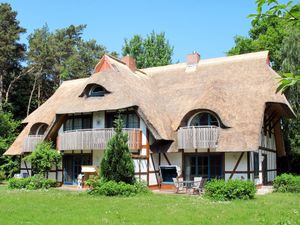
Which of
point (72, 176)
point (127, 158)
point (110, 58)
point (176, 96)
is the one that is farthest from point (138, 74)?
point (127, 158)

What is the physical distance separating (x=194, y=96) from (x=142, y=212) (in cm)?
1323

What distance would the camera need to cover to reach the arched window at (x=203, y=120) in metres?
21.9

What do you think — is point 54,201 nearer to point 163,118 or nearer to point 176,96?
point 163,118

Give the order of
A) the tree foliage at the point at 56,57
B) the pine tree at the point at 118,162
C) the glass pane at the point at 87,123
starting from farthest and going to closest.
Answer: the tree foliage at the point at 56,57, the glass pane at the point at 87,123, the pine tree at the point at 118,162

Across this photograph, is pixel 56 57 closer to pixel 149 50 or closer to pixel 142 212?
pixel 149 50

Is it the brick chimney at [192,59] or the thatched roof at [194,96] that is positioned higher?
the brick chimney at [192,59]

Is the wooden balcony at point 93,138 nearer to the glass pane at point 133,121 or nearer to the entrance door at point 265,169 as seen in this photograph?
the glass pane at point 133,121

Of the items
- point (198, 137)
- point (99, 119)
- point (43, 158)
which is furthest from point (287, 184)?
point (43, 158)

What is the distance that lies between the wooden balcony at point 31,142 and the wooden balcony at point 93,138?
307cm

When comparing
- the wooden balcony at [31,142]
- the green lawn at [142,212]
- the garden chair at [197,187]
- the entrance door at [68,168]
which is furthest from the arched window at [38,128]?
the green lawn at [142,212]

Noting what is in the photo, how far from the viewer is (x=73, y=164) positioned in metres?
24.9

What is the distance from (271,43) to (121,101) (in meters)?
18.8

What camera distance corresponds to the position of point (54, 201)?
14.9m

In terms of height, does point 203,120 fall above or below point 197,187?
above
